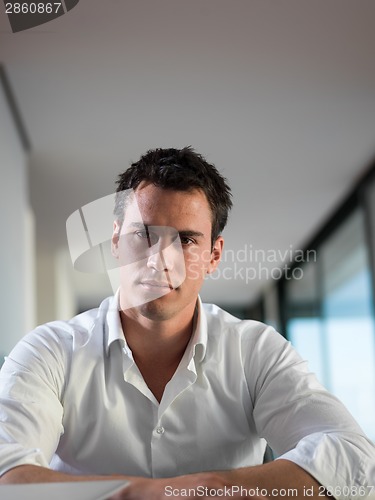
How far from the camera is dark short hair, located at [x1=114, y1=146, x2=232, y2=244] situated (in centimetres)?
91

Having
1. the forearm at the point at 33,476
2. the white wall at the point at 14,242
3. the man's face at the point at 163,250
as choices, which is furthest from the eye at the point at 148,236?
→ the forearm at the point at 33,476

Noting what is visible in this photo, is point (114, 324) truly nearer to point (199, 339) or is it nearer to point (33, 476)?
point (199, 339)

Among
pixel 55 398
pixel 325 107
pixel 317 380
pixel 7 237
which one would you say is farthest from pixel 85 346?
pixel 325 107

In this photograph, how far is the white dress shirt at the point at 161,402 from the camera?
2.89 feet

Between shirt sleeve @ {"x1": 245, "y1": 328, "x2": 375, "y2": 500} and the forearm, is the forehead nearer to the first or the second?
shirt sleeve @ {"x1": 245, "y1": 328, "x2": 375, "y2": 500}

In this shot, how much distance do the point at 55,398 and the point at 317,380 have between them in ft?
1.26

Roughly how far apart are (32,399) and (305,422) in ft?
1.24

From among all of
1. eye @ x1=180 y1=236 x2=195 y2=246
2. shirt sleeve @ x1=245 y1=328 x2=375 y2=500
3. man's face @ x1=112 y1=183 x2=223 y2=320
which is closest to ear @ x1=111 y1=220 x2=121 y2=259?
man's face @ x1=112 y1=183 x2=223 y2=320

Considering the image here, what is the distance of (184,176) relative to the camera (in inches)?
35.7

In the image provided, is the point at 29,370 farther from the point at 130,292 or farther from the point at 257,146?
the point at 257,146

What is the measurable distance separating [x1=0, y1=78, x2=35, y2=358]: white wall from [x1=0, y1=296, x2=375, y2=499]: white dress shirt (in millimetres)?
67

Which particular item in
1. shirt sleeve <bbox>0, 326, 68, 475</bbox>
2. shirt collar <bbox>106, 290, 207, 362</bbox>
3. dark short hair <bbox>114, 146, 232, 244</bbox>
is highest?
dark short hair <bbox>114, 146, 232, 244</bbox>

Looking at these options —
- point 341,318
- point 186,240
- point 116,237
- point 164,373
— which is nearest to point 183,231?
point 186,240

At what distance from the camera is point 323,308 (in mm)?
1184
